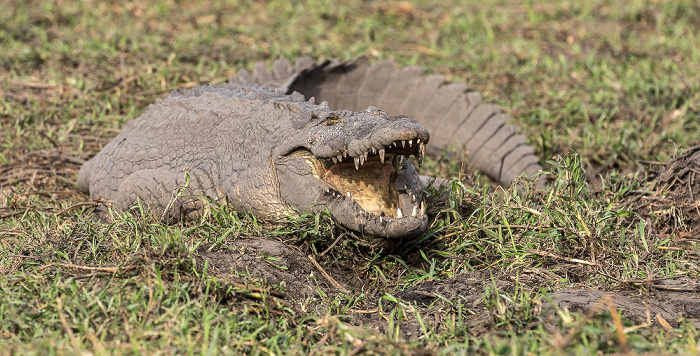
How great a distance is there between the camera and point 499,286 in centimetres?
322

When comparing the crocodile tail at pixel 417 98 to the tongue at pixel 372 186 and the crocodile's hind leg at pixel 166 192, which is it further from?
the tongue at pixel 372 186

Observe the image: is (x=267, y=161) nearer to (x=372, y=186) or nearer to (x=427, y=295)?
(x=372, y=186)

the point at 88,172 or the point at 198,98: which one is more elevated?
the point at 198,98

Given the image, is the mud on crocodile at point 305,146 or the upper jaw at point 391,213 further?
the mud on crocodile at point 305,146

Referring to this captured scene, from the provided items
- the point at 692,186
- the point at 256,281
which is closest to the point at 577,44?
the point at 692,186

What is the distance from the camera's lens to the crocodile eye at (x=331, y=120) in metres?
3.65

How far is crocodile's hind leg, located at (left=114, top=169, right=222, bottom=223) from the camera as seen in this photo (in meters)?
3.90

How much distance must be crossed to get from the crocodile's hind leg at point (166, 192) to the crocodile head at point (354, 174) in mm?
485

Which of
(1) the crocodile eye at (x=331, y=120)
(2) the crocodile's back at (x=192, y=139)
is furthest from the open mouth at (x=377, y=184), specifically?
(2) the crocodile's back at (x=192, y=139)

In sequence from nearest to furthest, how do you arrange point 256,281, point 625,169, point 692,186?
point 256,281 → point 692,186 → point 625,169

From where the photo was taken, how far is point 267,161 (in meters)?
3.82

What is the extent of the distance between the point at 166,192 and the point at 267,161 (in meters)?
0.65

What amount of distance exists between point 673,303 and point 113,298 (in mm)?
2312

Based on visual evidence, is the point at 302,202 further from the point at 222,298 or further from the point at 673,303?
the point at 673,303
